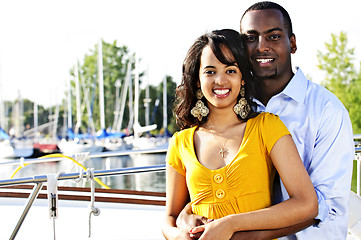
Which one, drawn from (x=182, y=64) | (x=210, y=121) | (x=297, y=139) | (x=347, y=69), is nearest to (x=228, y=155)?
(x=210, y=121)

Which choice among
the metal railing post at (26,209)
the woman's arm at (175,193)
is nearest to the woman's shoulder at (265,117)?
the woman's arm at (175,193)

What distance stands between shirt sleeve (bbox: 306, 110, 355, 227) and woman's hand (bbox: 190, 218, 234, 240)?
0.48 m

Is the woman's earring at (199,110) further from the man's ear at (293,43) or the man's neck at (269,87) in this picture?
the man's ear at (293,43)

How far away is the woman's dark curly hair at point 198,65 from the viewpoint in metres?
2.00

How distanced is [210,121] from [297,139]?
0.43m

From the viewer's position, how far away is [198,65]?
6.82ft

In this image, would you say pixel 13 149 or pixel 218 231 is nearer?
pixel 218 231

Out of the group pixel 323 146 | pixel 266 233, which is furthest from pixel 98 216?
pixel 323 146

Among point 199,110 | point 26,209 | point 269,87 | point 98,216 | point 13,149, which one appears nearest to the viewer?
point 199,110

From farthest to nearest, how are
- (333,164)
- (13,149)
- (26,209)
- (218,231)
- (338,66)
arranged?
(13,149) → (338,66) → (26,209) → (333,164) → (218,231)

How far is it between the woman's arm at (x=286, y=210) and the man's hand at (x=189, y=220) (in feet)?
0.17

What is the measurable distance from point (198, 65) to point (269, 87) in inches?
16.2

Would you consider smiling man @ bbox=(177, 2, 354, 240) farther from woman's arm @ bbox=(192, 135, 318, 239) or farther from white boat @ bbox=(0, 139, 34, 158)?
white boat @ bbox=(0, 139, 34, 158)

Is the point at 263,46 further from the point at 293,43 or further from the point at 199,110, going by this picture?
the point at 199,110
